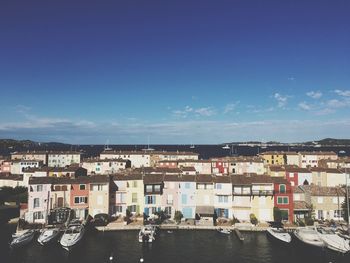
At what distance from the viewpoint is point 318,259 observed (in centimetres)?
4644

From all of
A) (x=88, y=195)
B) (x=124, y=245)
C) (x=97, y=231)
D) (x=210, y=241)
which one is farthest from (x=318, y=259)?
(x=88, y=195)

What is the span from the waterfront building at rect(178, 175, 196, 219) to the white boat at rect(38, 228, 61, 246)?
23.2 metres

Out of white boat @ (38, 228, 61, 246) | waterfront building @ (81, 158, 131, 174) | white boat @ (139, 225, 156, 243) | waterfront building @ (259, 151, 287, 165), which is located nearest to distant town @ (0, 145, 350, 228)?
white boat @ (38, 228, 61, 246)

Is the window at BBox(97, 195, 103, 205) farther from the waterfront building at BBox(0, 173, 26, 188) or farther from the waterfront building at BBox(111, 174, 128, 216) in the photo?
the waterfront building at BBox(0, 173, 26, 188)

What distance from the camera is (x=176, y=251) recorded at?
4894cm

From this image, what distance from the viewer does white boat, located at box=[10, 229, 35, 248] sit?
49.7 meters

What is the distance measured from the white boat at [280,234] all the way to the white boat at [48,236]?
34.8m

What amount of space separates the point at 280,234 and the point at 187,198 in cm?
1906

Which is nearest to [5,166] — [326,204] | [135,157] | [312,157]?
[135,157]

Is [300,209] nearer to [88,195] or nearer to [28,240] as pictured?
[88,195]

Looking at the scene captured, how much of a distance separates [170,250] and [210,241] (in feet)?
24.8

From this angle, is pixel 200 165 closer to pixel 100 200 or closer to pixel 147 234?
pixel 100 200

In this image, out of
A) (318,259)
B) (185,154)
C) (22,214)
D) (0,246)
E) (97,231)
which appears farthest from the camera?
A: (185,154)

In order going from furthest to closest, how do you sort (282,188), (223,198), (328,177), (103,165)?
(103,165)
(328,177)
(223,198)
(282,188)
